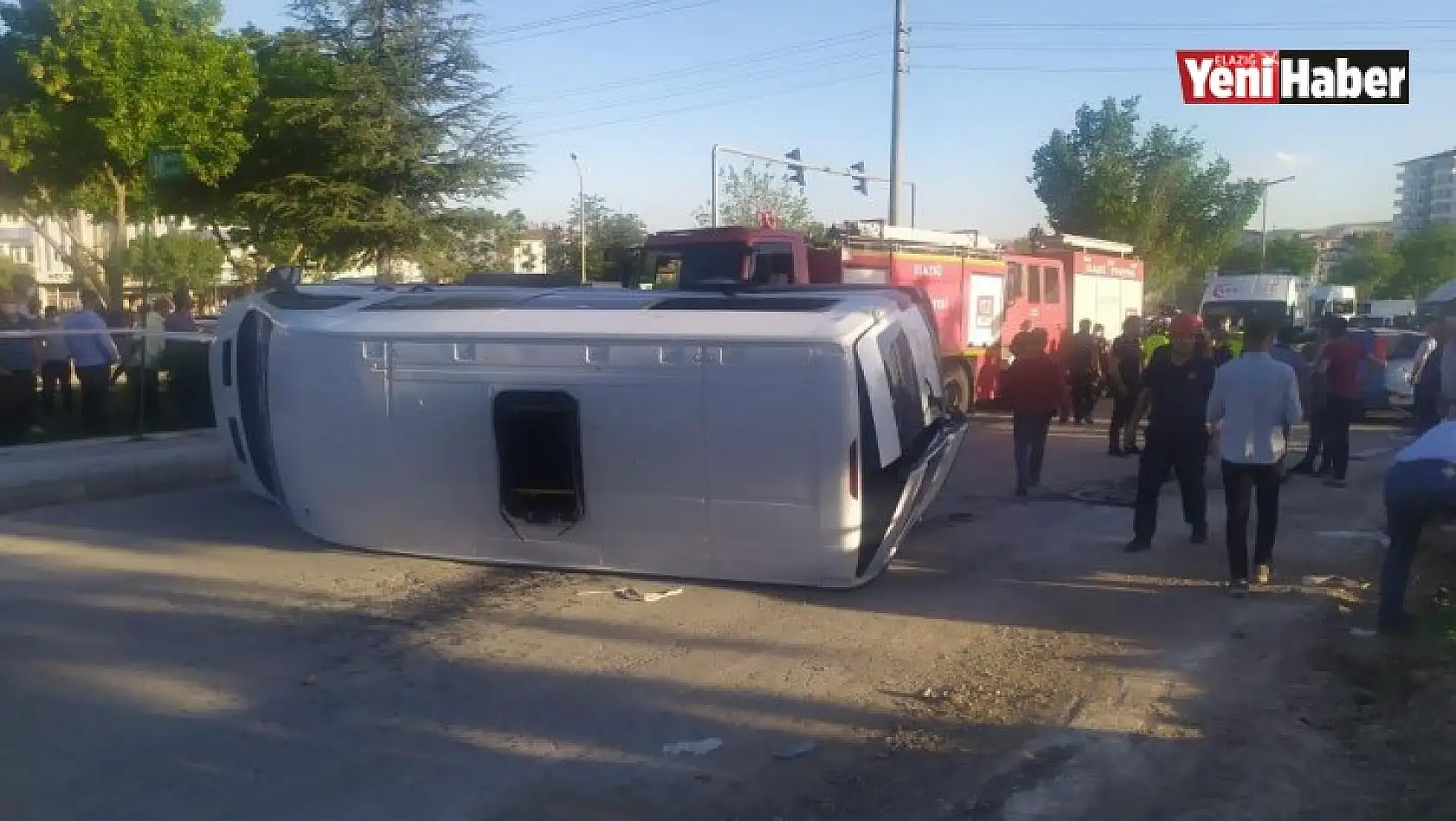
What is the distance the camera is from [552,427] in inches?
312

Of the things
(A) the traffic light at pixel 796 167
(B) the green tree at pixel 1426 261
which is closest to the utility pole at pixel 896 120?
(A) the traffic light at pixel 796 167

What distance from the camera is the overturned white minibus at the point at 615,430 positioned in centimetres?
737

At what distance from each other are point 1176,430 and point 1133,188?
114 feet

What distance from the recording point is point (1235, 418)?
25.7ft

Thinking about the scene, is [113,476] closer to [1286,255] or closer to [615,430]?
[615,430]

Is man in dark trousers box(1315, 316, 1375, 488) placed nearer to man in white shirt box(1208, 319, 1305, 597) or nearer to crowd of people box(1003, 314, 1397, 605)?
crowd of people box(1003, 314, 1397, 605)

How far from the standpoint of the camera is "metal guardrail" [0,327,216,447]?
12.8m

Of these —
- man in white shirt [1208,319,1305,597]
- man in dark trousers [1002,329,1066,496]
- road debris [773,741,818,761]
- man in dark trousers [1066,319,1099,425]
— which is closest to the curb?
man in dark trousers [1002,329,1066,496]

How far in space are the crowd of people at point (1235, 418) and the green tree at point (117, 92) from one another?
17640 millimetres

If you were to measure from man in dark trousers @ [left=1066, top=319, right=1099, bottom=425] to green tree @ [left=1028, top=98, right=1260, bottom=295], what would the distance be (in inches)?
933

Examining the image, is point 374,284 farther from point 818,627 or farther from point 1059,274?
point 1059,274

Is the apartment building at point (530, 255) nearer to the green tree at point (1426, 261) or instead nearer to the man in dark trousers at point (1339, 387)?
the man in dark trousers at point (1339, 387)

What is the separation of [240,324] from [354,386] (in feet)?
7.26

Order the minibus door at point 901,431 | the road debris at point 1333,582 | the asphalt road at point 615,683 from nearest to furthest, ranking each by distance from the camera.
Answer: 1. the asphalt road at point 615,683
2. the minibus door at point 901,431
3. the road debris at point 1333,582
